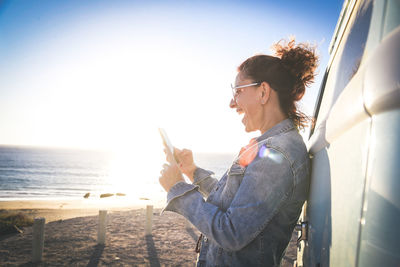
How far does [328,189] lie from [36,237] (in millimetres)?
6544

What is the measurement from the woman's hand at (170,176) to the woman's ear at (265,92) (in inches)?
31.8

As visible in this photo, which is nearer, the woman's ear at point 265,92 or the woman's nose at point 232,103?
the woman's ear at point 265,92

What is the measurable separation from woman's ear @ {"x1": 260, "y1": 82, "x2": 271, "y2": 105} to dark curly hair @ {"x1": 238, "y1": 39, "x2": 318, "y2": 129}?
3 cm

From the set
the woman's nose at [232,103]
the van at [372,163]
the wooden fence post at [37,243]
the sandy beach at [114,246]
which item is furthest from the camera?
the sandy beach at [114,246]

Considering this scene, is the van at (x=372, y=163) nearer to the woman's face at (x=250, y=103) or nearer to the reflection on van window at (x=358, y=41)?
the reflection on van window at (x=358, y=41)

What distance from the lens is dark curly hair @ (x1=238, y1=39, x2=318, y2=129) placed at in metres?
1.67

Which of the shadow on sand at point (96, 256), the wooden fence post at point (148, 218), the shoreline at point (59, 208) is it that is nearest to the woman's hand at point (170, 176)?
the shadow on sand at point (96, 256)

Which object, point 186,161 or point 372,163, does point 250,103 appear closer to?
point 186,161

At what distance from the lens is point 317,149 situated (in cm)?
133

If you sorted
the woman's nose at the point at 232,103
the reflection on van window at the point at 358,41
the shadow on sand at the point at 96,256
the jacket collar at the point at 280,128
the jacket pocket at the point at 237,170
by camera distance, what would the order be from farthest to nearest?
1. the shadow on sand at the point at 96,256
2. the woman's nose at the point at 232,103
3. the jacket collar at the point at 280,128
4. the jacket pocket at the point at 237,170
5. the reflection on van window at the point at 358,41

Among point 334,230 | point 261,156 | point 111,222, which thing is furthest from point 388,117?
point 111,222

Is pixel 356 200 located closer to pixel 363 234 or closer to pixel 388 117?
pixel 363 234

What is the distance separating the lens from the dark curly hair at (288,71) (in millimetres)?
1668

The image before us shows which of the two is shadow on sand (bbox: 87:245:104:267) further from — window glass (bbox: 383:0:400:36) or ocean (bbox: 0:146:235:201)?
window glass (bbox: 383:0:400:36)
